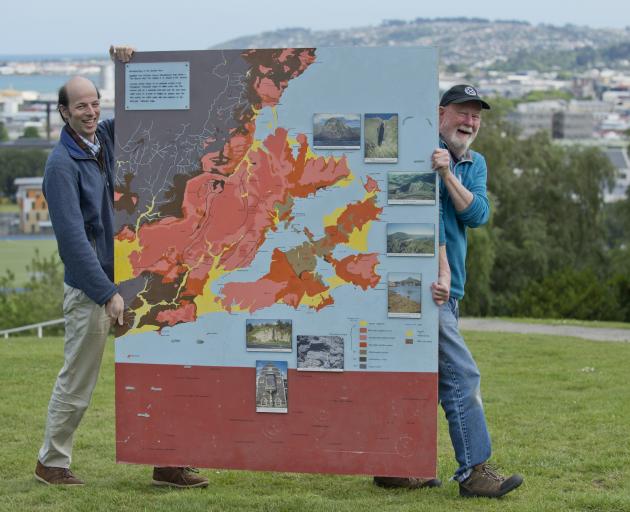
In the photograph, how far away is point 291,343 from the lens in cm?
531

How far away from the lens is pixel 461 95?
5.59m

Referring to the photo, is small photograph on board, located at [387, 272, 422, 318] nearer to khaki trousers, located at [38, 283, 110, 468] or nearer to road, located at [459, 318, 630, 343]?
khaki trousers, located at [38, 283, 110, 468]

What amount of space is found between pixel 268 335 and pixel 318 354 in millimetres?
255

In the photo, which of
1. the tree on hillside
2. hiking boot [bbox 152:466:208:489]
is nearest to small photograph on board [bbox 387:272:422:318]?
hiking boot [bbox 152:466:208:489]

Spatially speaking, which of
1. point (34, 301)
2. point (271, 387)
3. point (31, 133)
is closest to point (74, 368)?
point (271, 387)

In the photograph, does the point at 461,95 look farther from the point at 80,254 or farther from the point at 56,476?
the point at 56,476

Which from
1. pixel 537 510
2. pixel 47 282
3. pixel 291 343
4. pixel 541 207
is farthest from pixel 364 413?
pixel 541 207

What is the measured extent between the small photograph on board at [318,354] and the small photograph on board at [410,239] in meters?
0.52

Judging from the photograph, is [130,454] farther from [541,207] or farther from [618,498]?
[541,207]

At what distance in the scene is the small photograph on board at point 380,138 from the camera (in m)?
5.13

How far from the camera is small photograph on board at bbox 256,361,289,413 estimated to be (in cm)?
536

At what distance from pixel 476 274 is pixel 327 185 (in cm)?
3429

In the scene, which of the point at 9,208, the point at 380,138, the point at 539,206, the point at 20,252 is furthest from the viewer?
the point at 9,208

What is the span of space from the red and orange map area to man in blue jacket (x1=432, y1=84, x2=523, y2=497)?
59 cm
